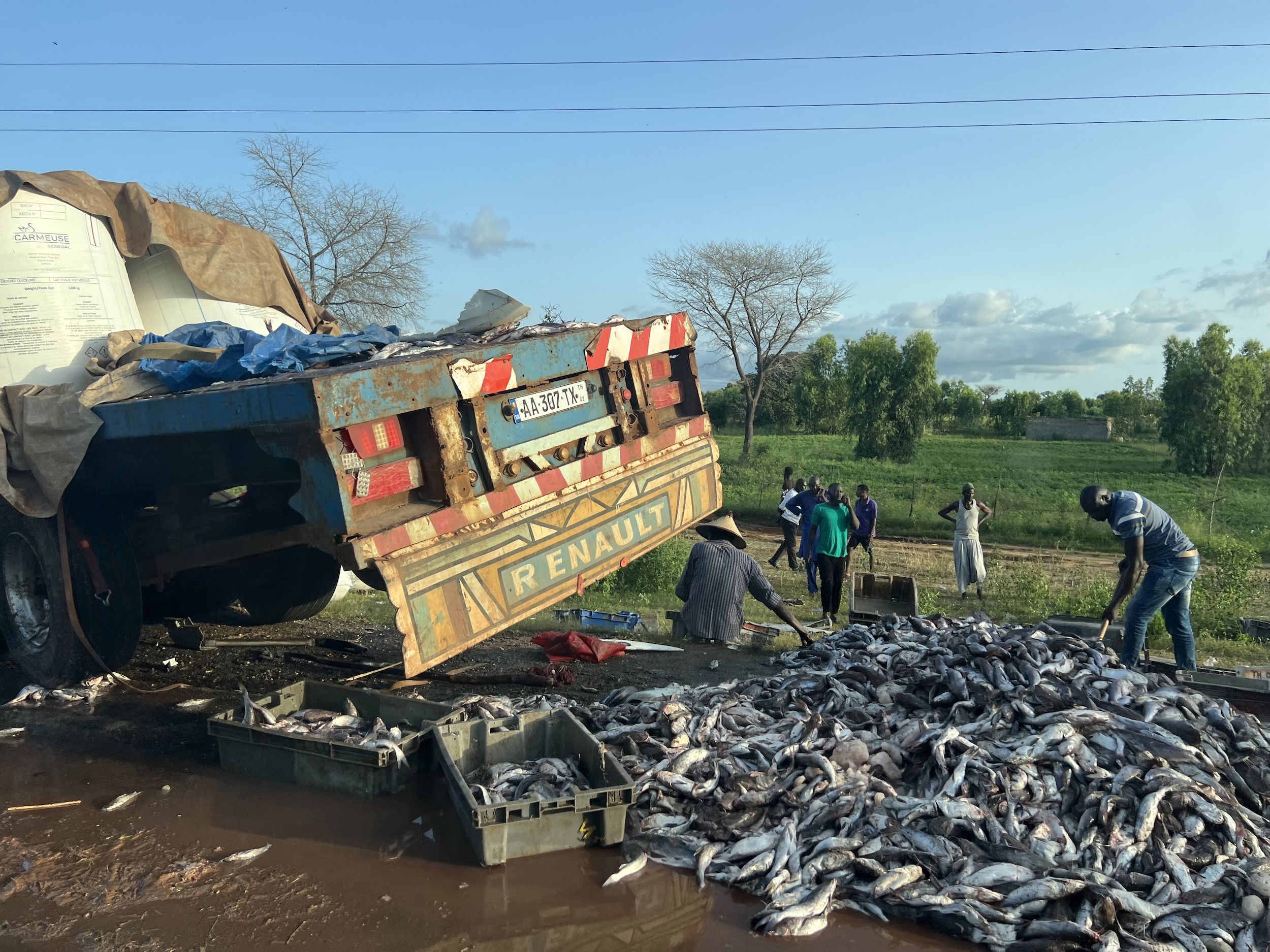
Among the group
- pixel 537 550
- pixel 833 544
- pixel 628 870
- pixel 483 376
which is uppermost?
pixel 483 376

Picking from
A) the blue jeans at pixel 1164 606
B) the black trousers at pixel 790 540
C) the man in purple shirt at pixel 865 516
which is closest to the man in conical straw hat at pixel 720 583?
the blue jeans at pixel 1164 606

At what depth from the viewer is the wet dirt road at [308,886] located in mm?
2834

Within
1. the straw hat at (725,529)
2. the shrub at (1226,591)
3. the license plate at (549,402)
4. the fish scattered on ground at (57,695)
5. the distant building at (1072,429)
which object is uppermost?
the license plate at (549,402)

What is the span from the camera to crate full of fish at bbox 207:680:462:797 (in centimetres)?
382

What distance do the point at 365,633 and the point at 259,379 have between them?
381cm

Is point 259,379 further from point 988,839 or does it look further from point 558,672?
point 988,839

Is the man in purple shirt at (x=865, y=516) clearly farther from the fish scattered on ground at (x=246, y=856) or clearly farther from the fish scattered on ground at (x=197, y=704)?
the fish scattered on ground at (x=246, y=856)

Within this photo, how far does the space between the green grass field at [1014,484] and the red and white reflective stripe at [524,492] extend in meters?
11.4

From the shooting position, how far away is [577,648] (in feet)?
20.5

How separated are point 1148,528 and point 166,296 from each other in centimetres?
650

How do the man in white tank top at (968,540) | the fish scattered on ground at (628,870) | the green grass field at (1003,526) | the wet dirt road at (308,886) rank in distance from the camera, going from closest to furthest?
the wet dirt road at (308,886) → the fish scattered on ground at (628,870) → the green grass field at (1003,526) → the man in white tank top at (968,540)

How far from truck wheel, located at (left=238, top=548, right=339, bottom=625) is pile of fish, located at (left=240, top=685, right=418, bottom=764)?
217 cm

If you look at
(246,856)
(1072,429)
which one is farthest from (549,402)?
(1072,429)

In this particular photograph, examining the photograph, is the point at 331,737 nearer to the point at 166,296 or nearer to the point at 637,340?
the point at 637,340
